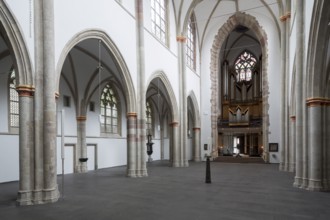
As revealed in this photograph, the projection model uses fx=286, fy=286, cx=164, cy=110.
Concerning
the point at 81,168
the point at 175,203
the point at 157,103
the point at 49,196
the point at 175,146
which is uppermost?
the point at 157,103

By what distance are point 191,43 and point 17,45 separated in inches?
692

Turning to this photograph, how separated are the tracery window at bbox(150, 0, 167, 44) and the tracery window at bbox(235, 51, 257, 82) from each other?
43.6ft

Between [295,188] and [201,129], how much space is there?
15.0 m

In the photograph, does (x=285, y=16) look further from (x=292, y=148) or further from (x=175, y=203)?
(x=175, y=203)

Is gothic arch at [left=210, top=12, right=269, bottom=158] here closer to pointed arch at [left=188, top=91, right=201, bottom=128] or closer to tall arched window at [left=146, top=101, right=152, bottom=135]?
pointed arch at [left=188, top=91, right=201, bottom=128]

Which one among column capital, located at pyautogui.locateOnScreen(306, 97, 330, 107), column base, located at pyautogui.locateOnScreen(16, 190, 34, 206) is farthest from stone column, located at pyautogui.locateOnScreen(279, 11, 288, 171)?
column base, located at pyautogui.locateOnScreen(16, 190, 34, 206)

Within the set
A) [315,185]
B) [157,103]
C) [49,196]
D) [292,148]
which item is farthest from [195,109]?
[49,196]

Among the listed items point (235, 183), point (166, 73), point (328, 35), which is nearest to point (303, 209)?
point (235, 183)

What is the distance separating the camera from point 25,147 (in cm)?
786

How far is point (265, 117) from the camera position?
74.3 ft

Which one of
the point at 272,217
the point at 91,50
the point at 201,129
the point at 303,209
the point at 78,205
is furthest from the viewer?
the point at 201,129

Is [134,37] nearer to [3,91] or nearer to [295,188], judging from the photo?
[3,91]

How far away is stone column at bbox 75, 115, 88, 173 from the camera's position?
1614cm

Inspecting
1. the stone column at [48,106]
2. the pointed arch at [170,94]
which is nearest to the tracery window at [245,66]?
the pointed arch at [170,94]
